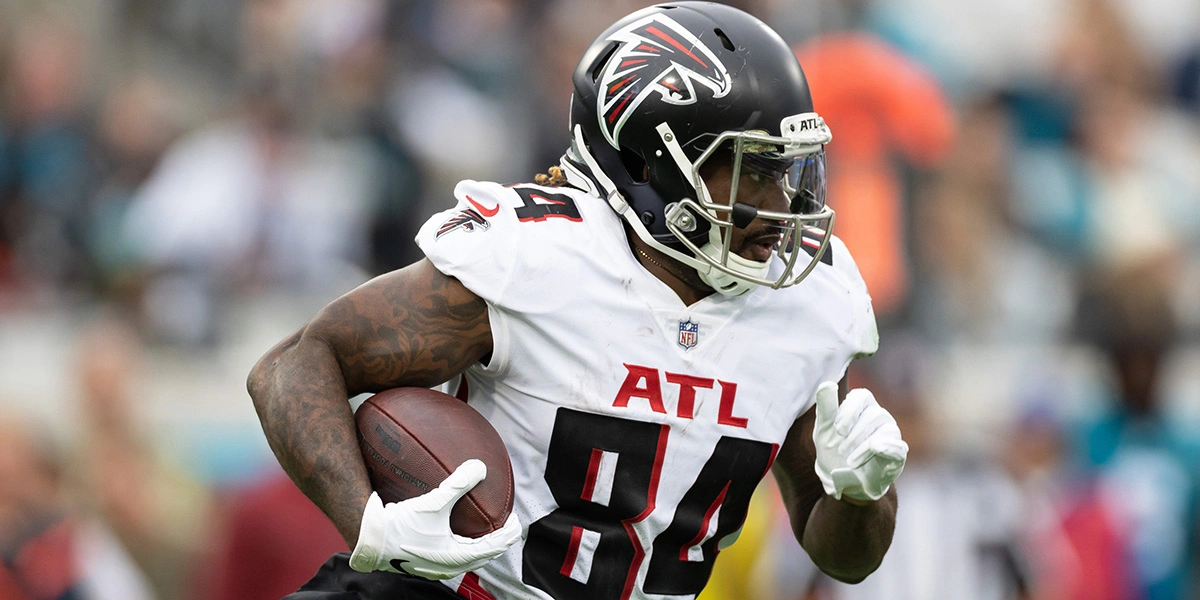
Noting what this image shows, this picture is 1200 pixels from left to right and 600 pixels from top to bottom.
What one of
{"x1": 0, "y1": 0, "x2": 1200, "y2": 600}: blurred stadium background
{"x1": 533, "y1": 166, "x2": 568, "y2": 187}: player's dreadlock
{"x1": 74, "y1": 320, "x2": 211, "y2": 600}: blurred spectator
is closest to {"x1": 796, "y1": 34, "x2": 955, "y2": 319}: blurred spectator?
{"x1": 0, "y1": 0, "x2": 1200, "y2": 600}: blurred stadium background

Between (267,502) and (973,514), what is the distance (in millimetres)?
2602

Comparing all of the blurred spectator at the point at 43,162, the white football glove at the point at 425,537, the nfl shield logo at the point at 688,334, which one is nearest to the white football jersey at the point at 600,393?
the nfl shield logo at the point at 688,334

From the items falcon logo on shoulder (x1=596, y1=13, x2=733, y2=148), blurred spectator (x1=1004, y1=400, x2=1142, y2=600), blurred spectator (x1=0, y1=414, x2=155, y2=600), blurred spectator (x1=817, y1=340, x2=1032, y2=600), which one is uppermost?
falcon logo on shoulder (x1=596, y1=13, x2=733, y2=148)

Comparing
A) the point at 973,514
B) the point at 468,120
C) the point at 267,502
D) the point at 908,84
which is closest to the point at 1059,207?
the point at 908,84

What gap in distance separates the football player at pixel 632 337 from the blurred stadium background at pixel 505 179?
247 centimetres

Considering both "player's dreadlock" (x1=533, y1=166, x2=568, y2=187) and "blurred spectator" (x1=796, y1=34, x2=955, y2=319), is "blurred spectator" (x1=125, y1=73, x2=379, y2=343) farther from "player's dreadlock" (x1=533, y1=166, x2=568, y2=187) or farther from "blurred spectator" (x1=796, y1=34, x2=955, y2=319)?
"player's dreadlock" (x1=533, y1=166, x2=568, y2=187)

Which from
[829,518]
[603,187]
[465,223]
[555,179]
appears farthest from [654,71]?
[829,518]

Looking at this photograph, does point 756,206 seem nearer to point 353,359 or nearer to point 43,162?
point 353,359

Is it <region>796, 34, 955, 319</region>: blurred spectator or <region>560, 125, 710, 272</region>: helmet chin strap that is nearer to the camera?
<region>560, 125, 710, 272</region>: helmet chin strap

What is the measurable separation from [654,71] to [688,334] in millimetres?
543

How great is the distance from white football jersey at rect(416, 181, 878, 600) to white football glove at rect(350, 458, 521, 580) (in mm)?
343

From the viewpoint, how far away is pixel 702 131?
10.5ft

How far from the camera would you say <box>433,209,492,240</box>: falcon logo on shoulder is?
3.12 meters

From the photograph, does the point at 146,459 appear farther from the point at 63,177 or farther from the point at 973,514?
the point at 973,514
